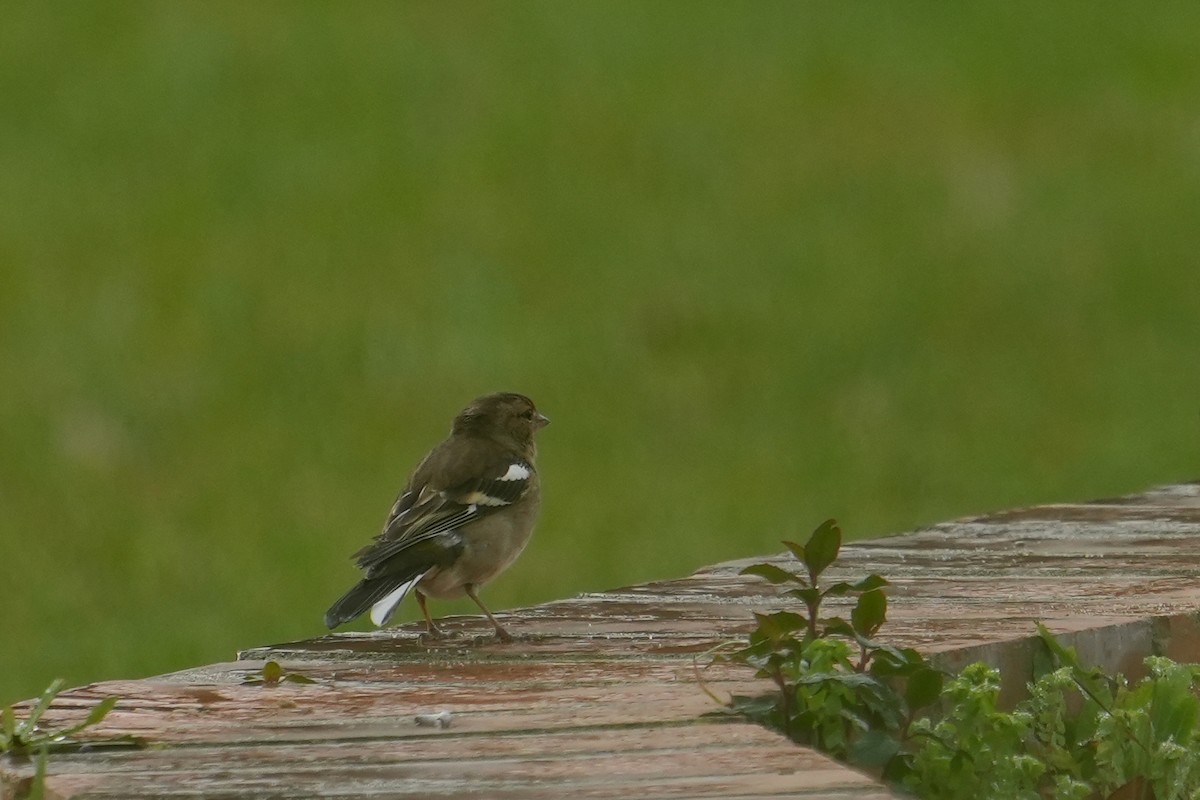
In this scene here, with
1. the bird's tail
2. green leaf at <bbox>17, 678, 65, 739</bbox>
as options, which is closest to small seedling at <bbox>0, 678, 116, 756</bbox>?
green leaf at <bbox>17, 678, 65, 739</bbox>

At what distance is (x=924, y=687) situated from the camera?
3.64 meters

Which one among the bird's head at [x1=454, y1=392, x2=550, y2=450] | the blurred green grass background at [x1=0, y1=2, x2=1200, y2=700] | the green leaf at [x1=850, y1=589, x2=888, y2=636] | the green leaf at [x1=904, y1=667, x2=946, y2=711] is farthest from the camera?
the blurred green grass background at [x1=0, y1=2, x2=1200, y2=700]

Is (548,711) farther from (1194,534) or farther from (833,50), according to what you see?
(833,50)

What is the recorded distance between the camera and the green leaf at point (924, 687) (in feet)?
11.9

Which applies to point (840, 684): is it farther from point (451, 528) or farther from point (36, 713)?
point (451, 528)

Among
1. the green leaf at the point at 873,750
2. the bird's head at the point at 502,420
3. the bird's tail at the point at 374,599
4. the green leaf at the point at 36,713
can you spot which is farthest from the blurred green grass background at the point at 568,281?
the green leaf at the point at 873,750

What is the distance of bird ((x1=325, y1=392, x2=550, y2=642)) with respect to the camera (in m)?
5.41

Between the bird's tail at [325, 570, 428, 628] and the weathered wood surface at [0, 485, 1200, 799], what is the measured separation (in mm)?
140

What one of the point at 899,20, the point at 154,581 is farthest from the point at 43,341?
the point at 899,20

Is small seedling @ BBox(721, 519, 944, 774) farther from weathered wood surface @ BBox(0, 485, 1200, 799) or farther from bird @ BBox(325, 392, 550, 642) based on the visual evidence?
bird @ BBox(325, 392, 550, 642)

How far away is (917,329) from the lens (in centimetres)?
1493

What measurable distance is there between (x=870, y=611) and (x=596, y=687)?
1.46 ft

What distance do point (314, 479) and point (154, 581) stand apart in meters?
1.61

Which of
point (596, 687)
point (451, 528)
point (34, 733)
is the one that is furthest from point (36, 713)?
point (451, 528)
